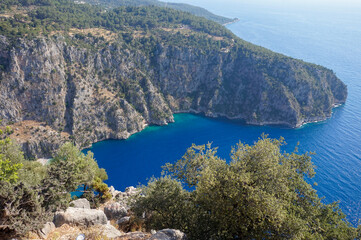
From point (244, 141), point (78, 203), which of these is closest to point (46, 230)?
point (78, 203)

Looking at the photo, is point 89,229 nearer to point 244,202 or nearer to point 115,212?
point 115,212

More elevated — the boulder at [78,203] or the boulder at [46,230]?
the boulder at [46,230]

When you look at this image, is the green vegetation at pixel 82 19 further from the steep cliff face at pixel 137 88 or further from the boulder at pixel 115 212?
the boulder at pixel 115 212

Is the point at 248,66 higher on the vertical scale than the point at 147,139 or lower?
higher

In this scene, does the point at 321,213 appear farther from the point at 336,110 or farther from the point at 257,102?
the point at 336,110

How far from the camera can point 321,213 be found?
2627 cm

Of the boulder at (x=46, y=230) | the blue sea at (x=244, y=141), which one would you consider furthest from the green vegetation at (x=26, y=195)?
the blue sea at (x=244, y=141)

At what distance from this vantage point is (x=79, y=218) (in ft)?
74.9

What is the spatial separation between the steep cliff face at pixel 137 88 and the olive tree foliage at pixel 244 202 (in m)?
80.1

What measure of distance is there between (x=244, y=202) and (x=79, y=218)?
56.4 feet

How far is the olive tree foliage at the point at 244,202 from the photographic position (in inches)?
760

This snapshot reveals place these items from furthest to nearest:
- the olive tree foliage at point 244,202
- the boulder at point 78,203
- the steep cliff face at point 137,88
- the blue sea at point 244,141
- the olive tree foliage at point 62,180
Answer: the steep cliff face at point 137,88 → the blue sea at point 244,141 → the boulder at point 78,203 → the olive tree foliage at point 62,180 → the olive tree foliage at point 244,202

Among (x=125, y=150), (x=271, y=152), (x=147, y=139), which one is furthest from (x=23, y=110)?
(x=271, y=152)

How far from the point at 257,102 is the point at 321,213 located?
11416cm
